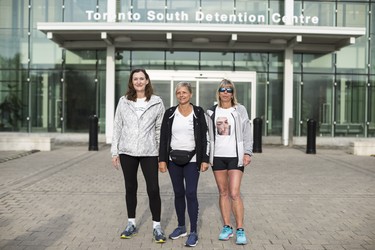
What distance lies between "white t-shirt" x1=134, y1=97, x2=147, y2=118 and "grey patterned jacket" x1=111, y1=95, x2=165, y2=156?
3 cm

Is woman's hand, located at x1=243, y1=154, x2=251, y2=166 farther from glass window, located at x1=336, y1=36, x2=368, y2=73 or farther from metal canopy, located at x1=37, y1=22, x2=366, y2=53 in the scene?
glass window, located at x1=336, y1=36, x2=368, y2=73

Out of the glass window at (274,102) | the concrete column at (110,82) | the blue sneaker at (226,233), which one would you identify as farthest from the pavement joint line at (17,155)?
the glass window at (274,102)

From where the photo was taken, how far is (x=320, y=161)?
13164 mm

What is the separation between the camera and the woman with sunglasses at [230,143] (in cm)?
493

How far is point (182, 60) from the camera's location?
20031mm

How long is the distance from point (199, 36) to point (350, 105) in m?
7.66

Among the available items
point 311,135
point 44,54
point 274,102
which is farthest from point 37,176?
point 274,102

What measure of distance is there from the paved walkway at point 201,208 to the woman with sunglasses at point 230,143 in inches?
22.3

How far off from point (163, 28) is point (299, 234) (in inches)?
515

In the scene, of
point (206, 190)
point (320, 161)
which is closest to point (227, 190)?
point (206, 190)

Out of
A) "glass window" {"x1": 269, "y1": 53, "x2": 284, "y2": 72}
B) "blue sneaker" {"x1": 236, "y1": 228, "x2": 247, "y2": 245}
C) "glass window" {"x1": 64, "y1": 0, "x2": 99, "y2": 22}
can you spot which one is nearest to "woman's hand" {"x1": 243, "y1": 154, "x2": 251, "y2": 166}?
"blue sneaker" {"x1": 236, "y1": 228, "x2": 247, "y2": 245}

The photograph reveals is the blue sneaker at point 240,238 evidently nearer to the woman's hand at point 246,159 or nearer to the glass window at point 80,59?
the woman's hand at point 246,159

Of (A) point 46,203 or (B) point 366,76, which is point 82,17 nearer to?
(B) point 366,76

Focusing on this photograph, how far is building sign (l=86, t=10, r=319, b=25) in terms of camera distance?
18938mm
